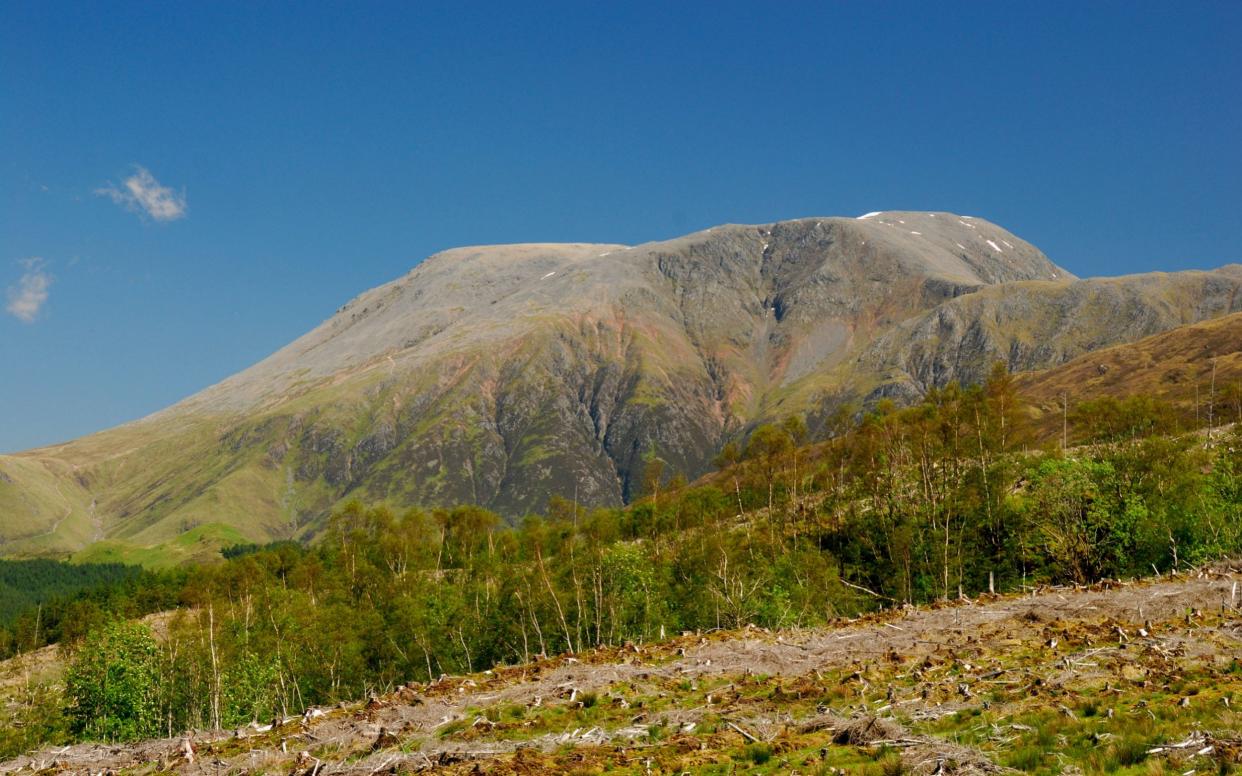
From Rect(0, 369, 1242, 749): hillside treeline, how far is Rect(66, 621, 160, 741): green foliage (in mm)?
224

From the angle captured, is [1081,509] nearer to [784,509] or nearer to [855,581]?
[855,581]

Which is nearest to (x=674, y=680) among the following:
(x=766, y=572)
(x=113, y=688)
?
(x=766, y=572)

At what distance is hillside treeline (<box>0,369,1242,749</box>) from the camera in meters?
71.3

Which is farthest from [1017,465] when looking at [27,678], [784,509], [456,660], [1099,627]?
[27,678]

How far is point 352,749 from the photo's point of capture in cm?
2291

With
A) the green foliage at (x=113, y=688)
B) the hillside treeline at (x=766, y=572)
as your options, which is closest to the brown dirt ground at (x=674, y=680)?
the hillside treeline at (x=766, y=572)

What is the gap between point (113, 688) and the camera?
3123 inches

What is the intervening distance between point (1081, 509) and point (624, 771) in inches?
2617

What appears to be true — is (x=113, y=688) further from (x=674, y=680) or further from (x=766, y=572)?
(x=674, y=680)

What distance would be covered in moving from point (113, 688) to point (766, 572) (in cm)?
6574

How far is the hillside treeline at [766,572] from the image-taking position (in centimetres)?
7131

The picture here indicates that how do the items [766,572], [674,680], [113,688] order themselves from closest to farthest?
[674,680], [113,688], [766,572]

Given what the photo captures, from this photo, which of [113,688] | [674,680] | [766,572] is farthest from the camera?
[766,572]

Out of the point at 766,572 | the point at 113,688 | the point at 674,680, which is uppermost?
the point at 674,680
